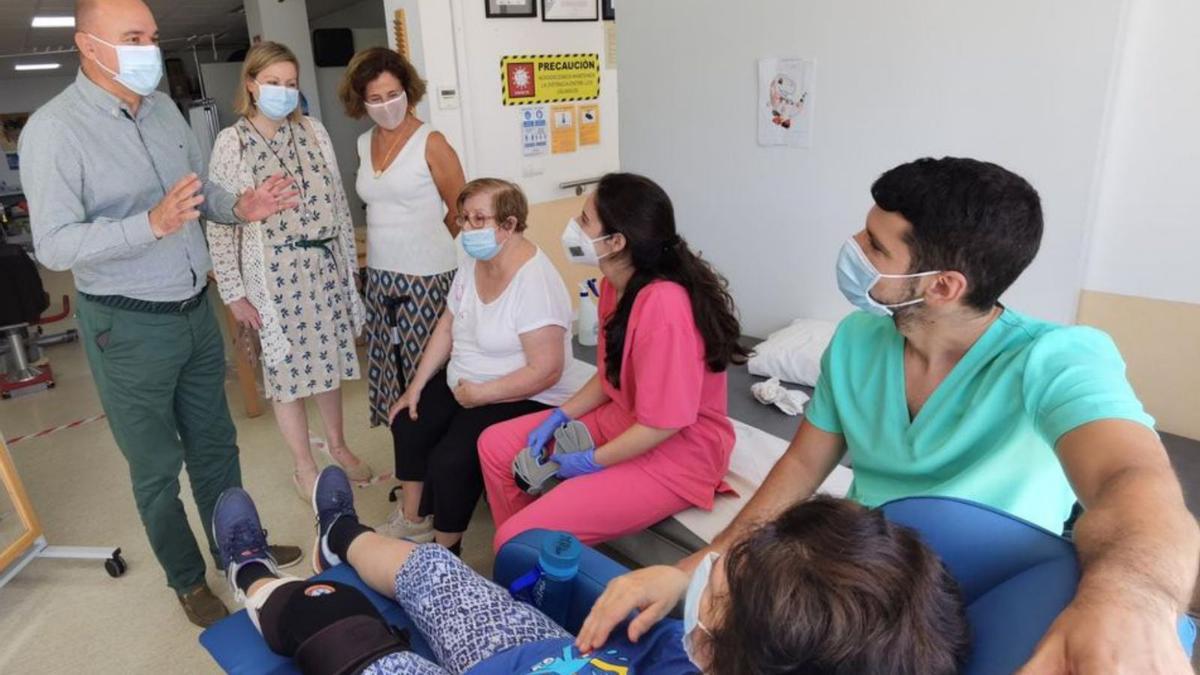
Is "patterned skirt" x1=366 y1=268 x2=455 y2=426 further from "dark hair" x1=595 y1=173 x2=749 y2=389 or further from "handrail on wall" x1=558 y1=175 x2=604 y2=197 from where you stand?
"handrail on wall" x1=558 y1=175 x2=604 y2=197

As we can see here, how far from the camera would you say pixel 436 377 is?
7.62 feet

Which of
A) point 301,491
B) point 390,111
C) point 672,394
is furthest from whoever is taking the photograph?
point 301,491

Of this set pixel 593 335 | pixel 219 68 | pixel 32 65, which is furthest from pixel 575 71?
pixel 32 65

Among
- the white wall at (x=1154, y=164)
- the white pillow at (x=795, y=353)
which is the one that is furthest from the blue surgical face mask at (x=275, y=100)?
the white wall at (x=1154, y=164)

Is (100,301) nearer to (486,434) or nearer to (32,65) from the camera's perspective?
(486,434)

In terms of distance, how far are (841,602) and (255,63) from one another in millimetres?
2121

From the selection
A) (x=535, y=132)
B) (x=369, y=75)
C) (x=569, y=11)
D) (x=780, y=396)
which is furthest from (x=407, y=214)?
(x=569, y=11)

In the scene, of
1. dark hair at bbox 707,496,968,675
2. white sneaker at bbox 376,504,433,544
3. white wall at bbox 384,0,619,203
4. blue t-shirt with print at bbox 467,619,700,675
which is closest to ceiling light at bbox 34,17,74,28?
white wall at bbox 384,0,619,203

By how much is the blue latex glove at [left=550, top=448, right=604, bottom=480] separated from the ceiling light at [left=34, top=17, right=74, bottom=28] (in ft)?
23.4

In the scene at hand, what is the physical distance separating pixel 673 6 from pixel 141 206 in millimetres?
1991

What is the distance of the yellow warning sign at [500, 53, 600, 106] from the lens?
3.65 m

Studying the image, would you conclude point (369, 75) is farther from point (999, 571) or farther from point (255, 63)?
point (999, 571)

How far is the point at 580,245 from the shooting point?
1779 millimetres

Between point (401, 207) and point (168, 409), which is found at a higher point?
point (401, 207)
